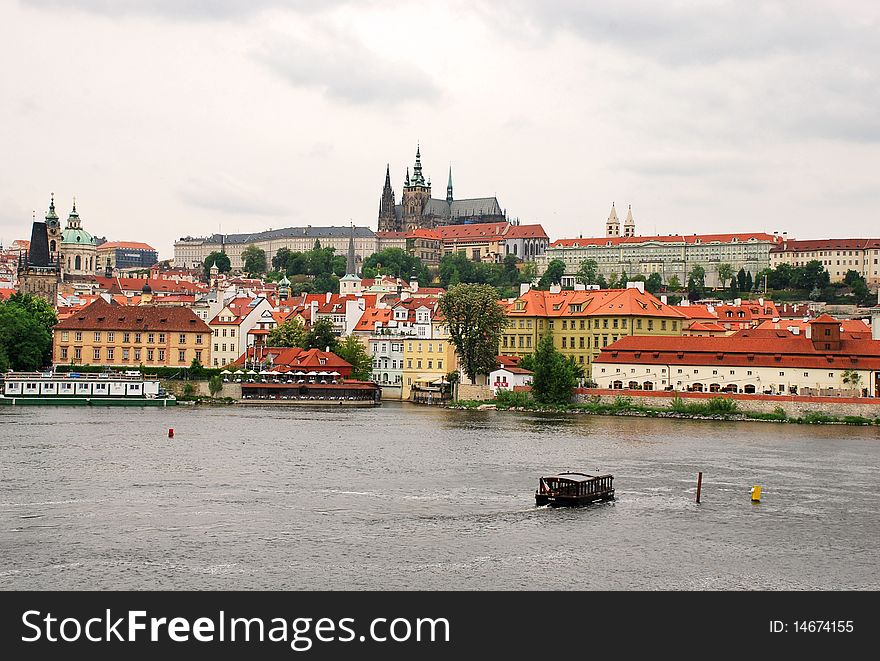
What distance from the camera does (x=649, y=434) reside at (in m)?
49.4

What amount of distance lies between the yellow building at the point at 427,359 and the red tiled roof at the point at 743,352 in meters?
11.0

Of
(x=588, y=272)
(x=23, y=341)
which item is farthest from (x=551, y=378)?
(x=588, y=272)

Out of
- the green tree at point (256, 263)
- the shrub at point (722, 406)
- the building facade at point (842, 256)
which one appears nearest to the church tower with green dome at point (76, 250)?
the green tree at point (256, 263)

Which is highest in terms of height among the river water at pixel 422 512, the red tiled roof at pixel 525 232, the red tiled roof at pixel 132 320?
the red tiled roof at pixel 525 232

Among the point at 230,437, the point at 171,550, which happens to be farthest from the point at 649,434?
the point at 171,550

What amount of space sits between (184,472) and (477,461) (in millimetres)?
9110

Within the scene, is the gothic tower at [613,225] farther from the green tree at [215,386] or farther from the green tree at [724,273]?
the green tree at [215,386]

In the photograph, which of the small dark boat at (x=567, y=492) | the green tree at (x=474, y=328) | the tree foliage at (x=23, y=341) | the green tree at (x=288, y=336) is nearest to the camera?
the small dark boat at (x=567, y=492)

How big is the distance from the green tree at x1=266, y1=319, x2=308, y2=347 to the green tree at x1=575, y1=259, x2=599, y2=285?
73305 mm

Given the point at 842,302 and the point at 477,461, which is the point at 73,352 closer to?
the point at 477,461

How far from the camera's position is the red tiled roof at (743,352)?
59.4m

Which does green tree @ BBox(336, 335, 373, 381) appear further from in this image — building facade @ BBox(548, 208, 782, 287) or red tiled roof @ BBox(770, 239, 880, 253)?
red tiled roof @ BBox(770, 239, 880, 253)
